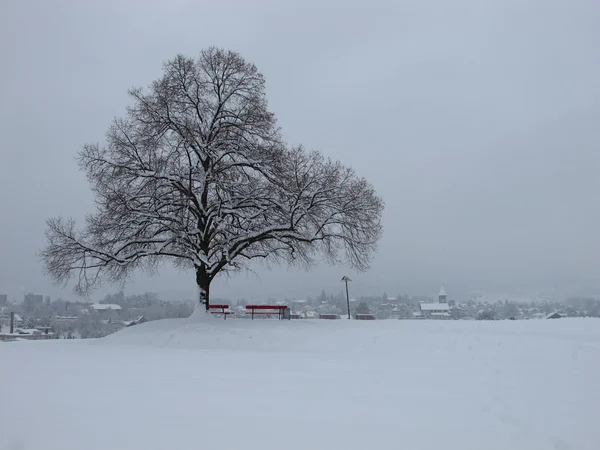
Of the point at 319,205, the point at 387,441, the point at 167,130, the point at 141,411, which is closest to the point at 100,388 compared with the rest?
the point at 141,411

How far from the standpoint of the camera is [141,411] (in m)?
6.57

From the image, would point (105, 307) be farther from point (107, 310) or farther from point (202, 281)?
point (202, 281)

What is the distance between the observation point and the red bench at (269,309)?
22766 mm

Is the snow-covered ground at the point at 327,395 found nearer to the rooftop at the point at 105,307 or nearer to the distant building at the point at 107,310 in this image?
the distant building at the point at 107,310

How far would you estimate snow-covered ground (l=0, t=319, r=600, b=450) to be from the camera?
5.84 metres

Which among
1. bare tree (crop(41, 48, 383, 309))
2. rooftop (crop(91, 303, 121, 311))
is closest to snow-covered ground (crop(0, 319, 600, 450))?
bare tree (crop(41, 48, 383, 309))

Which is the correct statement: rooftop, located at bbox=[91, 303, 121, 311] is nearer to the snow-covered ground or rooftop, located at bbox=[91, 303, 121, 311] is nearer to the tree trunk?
the tree trunk

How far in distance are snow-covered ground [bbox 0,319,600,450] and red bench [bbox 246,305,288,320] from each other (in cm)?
768

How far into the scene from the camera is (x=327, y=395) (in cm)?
806

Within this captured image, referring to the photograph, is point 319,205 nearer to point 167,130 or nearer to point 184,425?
point 167,130

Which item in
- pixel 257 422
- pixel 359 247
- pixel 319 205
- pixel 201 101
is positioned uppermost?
pixel 201 101

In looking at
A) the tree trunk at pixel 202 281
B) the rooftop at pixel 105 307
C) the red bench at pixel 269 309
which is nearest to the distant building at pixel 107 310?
the rooftop at pixel 105 307

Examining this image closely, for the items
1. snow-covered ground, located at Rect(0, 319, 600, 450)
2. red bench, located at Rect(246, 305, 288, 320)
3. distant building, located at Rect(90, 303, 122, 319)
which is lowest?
snow-covered ground, located at Rect(0, 319, 600, 450)

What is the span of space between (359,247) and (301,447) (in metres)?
15.4
